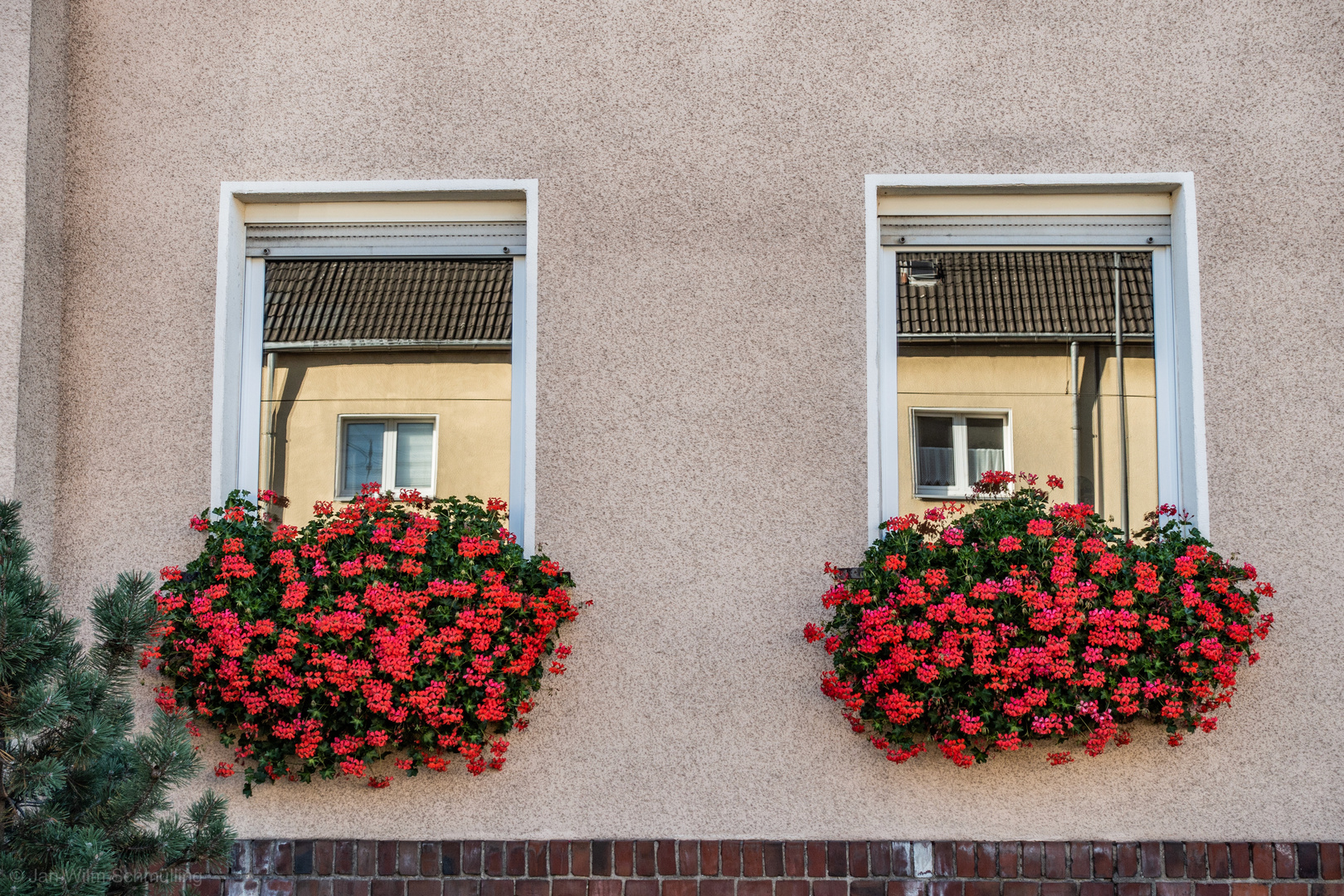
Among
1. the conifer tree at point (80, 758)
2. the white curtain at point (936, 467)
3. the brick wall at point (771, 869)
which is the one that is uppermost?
the white curtain at point (936, 467)

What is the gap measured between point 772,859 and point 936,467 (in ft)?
5.03

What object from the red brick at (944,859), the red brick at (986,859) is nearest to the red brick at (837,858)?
the red brick at (944,859)

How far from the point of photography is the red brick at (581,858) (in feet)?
12.8

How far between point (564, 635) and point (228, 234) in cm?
200

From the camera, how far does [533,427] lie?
417 cm

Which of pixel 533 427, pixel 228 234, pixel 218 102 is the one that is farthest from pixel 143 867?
pixel 218 102

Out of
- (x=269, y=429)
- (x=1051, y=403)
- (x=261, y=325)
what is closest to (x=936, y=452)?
(x=1051, y=403)

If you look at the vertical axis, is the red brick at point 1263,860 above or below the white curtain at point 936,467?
below

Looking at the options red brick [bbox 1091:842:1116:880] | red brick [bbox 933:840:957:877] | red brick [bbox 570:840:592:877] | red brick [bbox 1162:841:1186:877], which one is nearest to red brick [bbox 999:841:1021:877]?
red brick [bbox 933:840:957:877]

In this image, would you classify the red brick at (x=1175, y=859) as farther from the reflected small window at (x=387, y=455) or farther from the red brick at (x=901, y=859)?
the reflected small window at (x=387, y=455)

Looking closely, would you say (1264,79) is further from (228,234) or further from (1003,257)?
(228,234)

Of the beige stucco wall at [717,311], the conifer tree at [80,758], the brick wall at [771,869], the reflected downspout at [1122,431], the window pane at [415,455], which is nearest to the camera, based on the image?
the conifer tree at [80,758]

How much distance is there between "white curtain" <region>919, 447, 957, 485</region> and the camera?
4270 millimetres

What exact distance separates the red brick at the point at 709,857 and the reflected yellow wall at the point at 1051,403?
1386 mm
